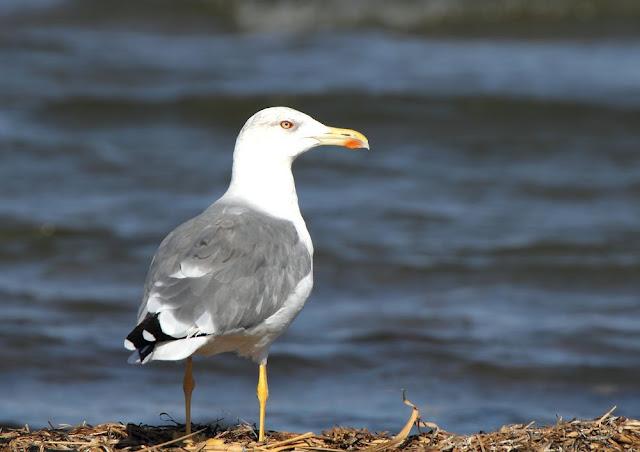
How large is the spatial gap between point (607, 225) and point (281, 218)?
6316mm

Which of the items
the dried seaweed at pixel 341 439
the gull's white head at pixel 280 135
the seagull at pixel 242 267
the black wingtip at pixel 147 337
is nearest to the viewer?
the black wingtip at pixel 147 337

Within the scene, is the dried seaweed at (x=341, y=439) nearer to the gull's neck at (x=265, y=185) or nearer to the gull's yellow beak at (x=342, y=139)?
the gull's neck at (x=265, y=185)

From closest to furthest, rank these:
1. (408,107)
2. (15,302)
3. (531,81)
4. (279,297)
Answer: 1. (279,297)
2. (15,302)
3. (408,107)
4. (531,81)

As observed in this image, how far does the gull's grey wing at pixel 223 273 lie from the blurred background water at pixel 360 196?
6.29 ft

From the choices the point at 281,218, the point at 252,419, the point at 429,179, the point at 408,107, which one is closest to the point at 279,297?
the point at 281,218

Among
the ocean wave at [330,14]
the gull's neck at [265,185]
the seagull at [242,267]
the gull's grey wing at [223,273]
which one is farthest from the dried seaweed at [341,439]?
the ocean wave at [330,14]

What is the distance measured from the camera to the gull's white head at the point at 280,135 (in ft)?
17.9

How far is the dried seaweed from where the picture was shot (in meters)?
4.81

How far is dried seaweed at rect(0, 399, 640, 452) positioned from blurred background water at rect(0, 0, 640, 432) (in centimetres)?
159

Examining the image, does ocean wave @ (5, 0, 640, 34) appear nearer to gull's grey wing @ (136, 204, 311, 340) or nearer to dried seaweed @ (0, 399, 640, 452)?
gull's grey wing @ (136, 204, 311, 340)

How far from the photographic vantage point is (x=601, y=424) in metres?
5.03

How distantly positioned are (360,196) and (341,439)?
6.86m

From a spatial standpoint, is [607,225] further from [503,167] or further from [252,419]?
[252,419]

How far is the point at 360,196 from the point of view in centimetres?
1173
